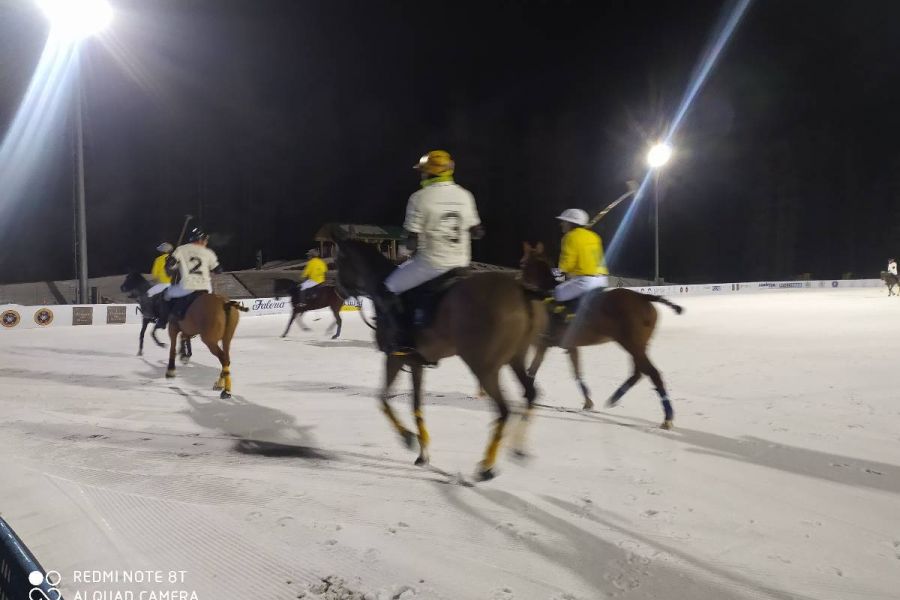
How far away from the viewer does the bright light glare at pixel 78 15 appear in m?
12.8

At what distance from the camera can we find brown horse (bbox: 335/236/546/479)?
357cm

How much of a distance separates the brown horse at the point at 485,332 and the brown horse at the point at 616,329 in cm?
162

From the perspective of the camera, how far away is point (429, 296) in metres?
3.87

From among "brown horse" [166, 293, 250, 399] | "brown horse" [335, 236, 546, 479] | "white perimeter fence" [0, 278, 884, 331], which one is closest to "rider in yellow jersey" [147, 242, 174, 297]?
"brown horse" [166, 293, 250, 399]

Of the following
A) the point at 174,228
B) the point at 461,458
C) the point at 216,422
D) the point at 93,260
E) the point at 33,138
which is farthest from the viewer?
the point at 174,228

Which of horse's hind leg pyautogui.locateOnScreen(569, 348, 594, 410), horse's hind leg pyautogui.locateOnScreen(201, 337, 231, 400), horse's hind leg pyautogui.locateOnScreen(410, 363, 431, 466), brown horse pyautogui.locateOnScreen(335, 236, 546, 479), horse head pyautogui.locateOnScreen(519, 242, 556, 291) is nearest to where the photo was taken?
brown horse pyautogui.locateOnScreen(335, 236, 546, 479)

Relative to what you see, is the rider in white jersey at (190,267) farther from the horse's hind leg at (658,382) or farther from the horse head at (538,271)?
the horse's hind leg at (658,382)

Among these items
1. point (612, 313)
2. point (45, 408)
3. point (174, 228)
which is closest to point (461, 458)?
point (612, 313)

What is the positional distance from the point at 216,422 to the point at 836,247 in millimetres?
56049

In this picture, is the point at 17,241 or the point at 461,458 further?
the point at 17,241

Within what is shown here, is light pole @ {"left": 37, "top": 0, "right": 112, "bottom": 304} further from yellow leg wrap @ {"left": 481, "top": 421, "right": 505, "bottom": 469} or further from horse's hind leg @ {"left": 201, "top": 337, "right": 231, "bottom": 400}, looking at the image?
yellow leg wrap @ {"left": 481, "top": 421, "right": 505, "bottom": 469}

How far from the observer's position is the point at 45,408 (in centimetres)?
578

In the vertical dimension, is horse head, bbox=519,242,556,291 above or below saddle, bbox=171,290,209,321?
above

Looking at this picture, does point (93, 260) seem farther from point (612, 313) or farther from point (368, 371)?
point (612, 313)
